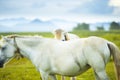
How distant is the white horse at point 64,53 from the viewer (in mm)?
4719

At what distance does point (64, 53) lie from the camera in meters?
4.96

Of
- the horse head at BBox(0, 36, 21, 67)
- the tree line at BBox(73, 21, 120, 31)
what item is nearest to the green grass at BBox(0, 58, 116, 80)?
the horse head at BBox(0, 36, 21, 67)

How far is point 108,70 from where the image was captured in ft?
29.2

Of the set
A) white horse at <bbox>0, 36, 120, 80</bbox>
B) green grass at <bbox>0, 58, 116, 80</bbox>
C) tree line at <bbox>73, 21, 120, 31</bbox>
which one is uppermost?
white horse at <bbox>0, 36, 120, 80</bbox>

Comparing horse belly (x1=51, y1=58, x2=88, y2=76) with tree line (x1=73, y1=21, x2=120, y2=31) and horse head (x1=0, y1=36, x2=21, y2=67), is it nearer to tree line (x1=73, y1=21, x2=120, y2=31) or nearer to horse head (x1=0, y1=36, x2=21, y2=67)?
horse head (x1=0, y1=36, x2=21, y2=67)

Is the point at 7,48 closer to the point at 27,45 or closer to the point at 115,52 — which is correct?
the point at 27,45

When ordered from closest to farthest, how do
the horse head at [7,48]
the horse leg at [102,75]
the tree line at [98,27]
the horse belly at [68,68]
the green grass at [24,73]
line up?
the horse leg at [102,75] < the horse belly at [68,68] < the horse head at [7,48] < the green grass at [24,73] < the tree line at [98,27]

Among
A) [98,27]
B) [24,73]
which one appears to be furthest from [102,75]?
[98,27]

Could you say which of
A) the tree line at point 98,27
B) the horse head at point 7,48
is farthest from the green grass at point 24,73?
the tree line at point 98,27

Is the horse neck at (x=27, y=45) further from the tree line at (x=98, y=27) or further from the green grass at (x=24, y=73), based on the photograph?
the tree line at (x=98, y=27)

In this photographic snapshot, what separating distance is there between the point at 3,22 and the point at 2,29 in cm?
71

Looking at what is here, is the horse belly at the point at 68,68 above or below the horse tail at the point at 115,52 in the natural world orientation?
below

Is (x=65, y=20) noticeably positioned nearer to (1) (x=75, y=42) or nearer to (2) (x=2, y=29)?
(2) (x=2, y=29)

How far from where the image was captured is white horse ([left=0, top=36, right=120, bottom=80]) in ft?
15.5
